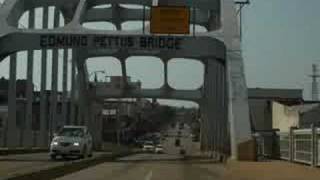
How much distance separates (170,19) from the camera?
45.8 metres

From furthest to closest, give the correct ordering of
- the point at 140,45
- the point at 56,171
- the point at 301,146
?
→ the point at 140,45 → the point at 301,146 → the point at 56,171

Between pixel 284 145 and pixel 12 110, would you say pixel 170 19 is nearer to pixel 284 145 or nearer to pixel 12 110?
pixel 284 145

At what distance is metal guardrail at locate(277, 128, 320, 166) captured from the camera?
33.7 metres

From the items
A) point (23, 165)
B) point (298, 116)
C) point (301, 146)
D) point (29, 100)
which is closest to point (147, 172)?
point (23, 165)

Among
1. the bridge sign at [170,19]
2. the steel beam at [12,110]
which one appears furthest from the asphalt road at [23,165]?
the steel beam at [12,110]

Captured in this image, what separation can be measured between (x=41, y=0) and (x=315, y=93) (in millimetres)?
74725

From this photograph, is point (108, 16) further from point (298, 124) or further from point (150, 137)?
point (150, 137)

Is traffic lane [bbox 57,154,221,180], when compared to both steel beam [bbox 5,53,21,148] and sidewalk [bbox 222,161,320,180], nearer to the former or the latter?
sidewalk [bbox 222,161,320,180]

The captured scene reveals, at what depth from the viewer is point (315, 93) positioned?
127m

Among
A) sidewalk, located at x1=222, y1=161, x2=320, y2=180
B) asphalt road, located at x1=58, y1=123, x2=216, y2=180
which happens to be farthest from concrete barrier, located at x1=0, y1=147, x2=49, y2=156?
sidewalk, located at x1=222, y1=161, x2=320, y2=180

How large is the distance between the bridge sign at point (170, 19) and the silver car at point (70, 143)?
27.0 ft

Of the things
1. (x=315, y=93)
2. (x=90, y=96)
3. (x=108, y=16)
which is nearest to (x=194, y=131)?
(x=315, y=93)

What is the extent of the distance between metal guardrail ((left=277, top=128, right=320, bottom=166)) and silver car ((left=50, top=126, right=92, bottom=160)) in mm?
11643

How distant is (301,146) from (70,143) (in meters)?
12.5
